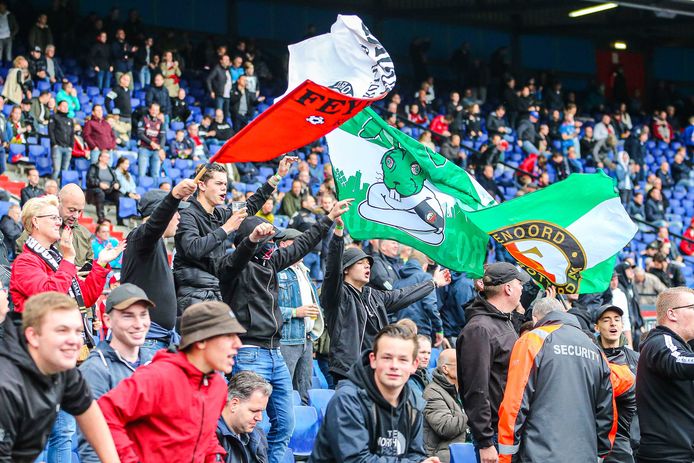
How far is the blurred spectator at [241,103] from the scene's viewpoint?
2038cm

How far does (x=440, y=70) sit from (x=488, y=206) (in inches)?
782

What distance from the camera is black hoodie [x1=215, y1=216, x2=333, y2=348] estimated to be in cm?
719

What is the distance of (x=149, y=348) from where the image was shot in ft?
20.4

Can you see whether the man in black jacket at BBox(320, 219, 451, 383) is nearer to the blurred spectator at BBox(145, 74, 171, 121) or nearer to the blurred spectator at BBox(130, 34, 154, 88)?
the blurred spectator at BBox(145, 74, 171, 121)

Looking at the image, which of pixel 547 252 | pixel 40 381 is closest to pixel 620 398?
pixel 547 252

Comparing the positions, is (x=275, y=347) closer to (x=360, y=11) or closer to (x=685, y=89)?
(x=360, y=11)

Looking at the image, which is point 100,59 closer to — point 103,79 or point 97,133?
point 103,79

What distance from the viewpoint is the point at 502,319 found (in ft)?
22.7

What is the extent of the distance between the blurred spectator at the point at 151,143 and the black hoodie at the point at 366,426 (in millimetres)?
12761

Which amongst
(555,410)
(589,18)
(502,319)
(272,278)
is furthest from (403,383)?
(589,18)

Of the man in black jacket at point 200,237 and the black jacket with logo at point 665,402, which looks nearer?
the black jacket with logo at point 665,402

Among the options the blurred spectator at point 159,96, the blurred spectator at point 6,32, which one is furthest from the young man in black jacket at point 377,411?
the blurred spectator at point 6,32

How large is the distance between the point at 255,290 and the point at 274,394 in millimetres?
732

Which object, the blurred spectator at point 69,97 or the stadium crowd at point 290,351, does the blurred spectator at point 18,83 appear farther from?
the stadium crowd at point 290,351
